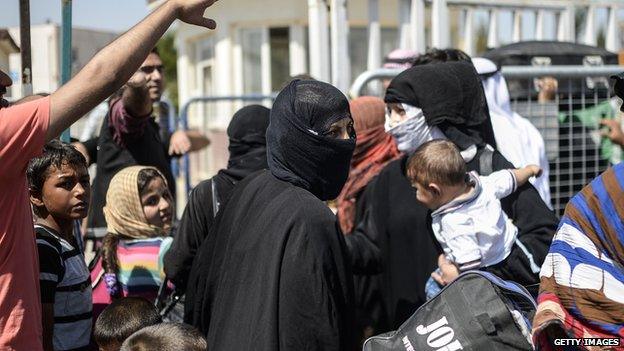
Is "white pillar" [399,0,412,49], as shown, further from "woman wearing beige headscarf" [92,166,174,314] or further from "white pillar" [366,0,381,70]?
"woman wearing beige headscarf" [92,166,174,314]

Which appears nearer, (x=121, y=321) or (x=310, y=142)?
(x=310, y=142)

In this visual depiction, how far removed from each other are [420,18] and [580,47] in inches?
49.2

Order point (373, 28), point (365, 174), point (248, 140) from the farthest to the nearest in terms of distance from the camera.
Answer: point (373, 28) < point (365, 174) < point (248, 140)

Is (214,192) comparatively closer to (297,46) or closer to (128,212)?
(128,212)

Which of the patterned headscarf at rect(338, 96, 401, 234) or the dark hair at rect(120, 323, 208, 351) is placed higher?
the patterned headscarf at rect(338, 96, 401, 234)

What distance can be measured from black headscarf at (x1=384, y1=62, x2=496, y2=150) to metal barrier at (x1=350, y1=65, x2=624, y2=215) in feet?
5.19

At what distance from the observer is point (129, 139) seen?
5035 mm

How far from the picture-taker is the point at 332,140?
2625 millimetres

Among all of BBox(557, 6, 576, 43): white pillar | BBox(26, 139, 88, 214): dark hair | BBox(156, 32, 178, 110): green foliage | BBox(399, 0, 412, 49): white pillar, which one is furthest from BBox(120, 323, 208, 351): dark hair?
BBox(156, 32, 178, 110): green foliage

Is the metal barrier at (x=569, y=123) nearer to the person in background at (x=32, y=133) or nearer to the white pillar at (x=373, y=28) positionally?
the white pillar at (x=373, y=28)

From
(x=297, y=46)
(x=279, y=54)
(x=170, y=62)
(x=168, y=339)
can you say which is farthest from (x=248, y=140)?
(x=170, y=62)

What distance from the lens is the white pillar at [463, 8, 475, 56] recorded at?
20.5 ft

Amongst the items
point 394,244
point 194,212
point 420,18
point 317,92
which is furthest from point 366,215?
point 420,18

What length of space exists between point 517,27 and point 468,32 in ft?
1.86
